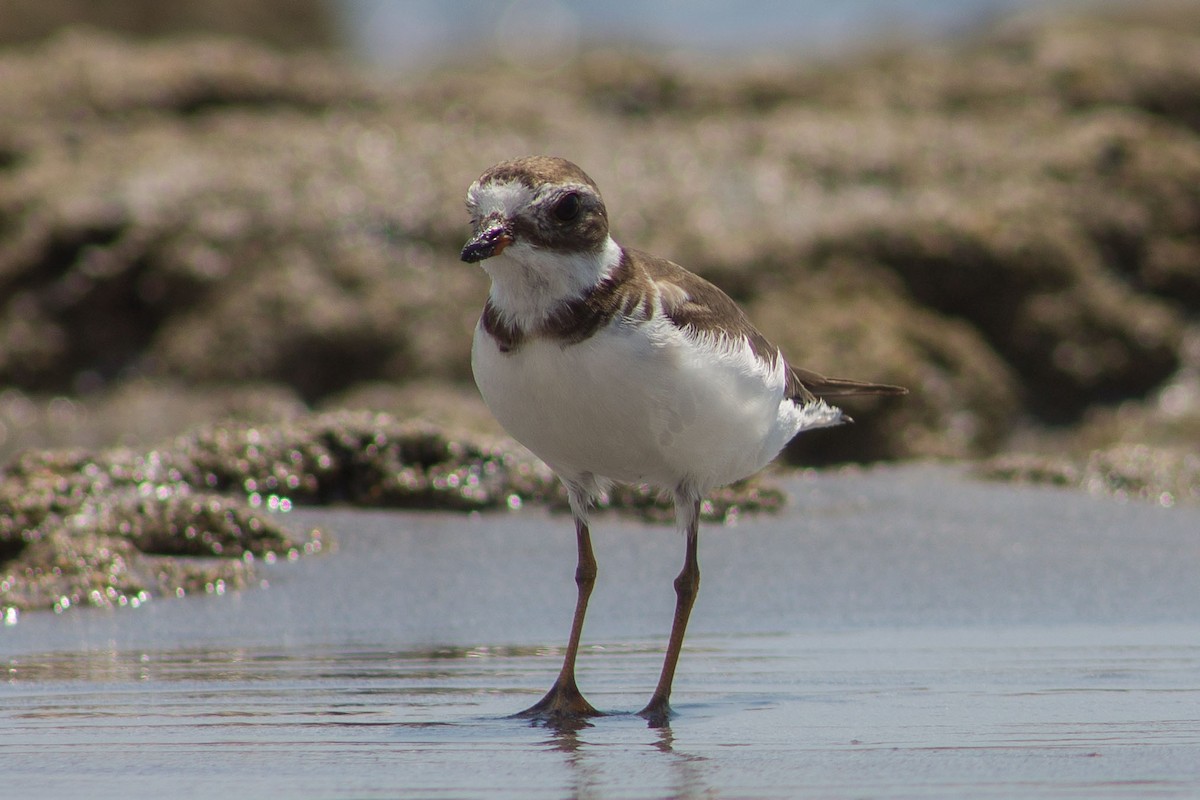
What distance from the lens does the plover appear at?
4504 millimetres

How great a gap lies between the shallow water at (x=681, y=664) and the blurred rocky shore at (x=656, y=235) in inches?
111

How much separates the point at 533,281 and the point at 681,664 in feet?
4.84

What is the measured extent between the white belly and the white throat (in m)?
0.09

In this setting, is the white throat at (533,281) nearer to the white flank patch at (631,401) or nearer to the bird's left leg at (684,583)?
the white flank patch at (631,401)

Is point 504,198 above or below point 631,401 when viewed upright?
above

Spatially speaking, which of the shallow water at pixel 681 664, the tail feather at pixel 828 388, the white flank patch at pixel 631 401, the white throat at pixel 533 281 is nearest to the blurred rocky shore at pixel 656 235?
the shallow water at pixel 681 664

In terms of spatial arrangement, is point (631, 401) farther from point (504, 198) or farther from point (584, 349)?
point (504, 198)

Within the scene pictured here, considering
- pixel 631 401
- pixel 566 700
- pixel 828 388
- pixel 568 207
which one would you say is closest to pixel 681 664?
pixel 566 700

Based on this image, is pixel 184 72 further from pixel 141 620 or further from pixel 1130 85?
pixel 141 620

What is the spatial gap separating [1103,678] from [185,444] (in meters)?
4.14

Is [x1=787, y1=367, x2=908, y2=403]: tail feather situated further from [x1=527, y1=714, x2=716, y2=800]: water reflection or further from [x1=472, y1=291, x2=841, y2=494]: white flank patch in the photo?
[x1=527, y1=714, x2=716, y2=800]: water reflection

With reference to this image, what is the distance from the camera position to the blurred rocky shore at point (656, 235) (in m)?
11.1

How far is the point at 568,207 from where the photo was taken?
4.56m

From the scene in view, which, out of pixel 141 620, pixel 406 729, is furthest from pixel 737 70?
pixel 406 729
